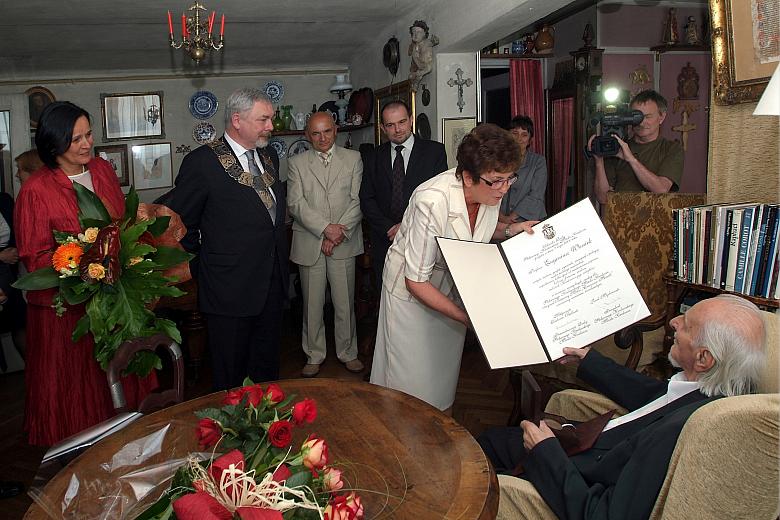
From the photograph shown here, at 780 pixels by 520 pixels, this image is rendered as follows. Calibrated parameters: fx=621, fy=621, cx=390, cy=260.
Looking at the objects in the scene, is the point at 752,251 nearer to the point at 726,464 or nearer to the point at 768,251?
the point at 768,251

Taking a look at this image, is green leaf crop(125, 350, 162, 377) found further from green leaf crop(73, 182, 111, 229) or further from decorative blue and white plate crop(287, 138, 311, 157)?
decorative blue and white plate crop(287, 138, 311, 157)

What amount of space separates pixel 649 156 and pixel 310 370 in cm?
250

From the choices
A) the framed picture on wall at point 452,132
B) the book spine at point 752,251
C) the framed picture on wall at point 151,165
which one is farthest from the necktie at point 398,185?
the framed picture on wall at point 151,165

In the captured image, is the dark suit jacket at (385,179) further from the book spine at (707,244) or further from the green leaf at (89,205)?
the green leaf at (89,205)

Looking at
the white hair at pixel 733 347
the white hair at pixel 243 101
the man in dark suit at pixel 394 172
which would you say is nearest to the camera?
the white hair at pixel 733 347

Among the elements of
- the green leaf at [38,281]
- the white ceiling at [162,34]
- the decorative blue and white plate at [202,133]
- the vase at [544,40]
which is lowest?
the green leaf at [38,281]

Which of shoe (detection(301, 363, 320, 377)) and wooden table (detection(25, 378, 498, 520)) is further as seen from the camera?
shoe (detection(301, 363, 320, 377))

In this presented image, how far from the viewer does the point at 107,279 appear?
1.99 m

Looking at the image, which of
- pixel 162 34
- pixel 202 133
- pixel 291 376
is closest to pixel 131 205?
pixel 291 376

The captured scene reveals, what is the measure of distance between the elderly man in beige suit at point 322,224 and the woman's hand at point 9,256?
1697 millimetres

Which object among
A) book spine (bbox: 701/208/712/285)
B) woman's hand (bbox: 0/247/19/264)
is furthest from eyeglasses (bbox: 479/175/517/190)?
woman's hand (bbox: 0/247/19/264)

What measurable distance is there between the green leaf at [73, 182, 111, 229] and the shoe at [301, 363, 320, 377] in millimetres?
2266

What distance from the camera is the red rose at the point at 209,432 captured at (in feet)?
3.95

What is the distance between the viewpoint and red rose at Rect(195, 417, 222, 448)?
1.20m
